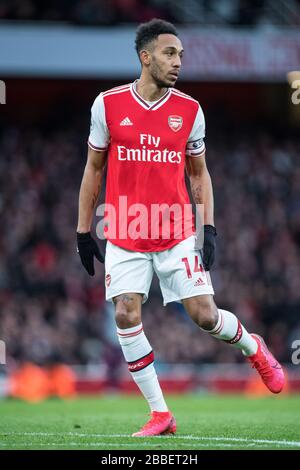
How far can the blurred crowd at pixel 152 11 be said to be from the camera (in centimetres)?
1988

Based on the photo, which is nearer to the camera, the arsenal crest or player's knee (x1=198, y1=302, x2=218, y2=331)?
player's knee (x1=198, y1=302, x2=218, y2=331)

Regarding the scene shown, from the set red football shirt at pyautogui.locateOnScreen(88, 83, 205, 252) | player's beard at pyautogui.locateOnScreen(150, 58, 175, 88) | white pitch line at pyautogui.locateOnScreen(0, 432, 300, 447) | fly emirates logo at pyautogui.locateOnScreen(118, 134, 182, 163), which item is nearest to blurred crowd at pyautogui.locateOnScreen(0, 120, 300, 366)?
white pitch line at pyautogui.locateOnScreen(0, 432, 300, 447)

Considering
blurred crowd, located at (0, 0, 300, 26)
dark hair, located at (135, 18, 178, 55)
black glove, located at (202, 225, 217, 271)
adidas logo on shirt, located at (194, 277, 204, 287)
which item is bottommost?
adidas logo on shirt, located at (194, 277, 204, 287)

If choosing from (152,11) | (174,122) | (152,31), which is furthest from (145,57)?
(152,11)

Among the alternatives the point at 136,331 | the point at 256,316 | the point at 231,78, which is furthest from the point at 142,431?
the point at 231,78

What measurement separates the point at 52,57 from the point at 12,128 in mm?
2713

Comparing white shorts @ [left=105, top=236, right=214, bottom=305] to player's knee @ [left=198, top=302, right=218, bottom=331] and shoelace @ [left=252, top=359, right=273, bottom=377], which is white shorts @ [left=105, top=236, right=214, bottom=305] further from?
shoelace @ [left=252, top=359, right=273, bottom=377]

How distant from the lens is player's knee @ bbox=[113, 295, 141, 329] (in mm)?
7027

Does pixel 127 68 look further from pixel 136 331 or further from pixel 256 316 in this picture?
pixel 136 331

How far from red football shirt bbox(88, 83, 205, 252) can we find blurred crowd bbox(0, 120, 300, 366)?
10.6 m

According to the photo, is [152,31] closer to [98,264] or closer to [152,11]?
[98,264]

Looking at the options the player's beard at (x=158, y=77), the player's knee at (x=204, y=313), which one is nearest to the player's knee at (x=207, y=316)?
the player's knee at (x=204, y=313)

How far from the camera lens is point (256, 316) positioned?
19.7m

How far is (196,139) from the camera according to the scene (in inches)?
289
